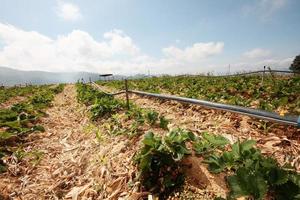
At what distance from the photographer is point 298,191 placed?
7.42ft

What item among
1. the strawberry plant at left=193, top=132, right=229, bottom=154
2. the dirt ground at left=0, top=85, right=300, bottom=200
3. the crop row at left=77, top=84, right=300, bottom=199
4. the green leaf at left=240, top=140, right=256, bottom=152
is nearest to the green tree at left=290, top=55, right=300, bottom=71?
the dirt ground at left=0, top=85, right=300, bottom=200

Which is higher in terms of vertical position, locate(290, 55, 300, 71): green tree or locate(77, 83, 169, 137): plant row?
locate(290, 55, 300, 71): green tree

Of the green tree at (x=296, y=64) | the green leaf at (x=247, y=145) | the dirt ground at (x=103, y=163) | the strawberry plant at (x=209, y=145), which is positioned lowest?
the dirt ground at (x=103, y=163)

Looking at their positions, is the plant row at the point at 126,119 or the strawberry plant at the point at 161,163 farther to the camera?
the plant row at the point at 126,119

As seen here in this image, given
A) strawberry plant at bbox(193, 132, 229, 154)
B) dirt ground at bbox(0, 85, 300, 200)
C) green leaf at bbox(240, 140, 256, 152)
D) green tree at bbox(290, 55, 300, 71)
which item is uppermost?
green tree at bbox(290, 55, 300, 71)

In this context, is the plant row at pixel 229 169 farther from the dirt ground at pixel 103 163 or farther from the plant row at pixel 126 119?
the plant row at pixel 126 119

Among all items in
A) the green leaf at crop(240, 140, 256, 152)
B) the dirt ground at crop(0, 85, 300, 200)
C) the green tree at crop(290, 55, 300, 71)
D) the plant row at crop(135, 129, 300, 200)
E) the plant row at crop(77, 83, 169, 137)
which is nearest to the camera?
the plant row at crop(135, 129, 300, 200)

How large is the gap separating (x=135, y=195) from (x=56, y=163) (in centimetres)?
266

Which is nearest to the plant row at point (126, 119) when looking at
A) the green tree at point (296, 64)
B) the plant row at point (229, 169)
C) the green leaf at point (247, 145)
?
the plant row at point (229, 169)

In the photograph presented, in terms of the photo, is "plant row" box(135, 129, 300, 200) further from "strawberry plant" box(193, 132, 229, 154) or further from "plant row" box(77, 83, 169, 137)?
"plant row" box(77, 83, 169, 137)

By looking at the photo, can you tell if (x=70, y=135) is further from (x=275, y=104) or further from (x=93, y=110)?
(x=275, y=104)

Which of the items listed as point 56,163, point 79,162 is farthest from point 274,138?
point 56,163

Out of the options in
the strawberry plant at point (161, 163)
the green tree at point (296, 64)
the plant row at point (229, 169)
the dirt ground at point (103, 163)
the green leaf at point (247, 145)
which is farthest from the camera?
the green tree at point (296, 64)

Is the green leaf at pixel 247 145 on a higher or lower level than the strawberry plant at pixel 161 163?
higher
